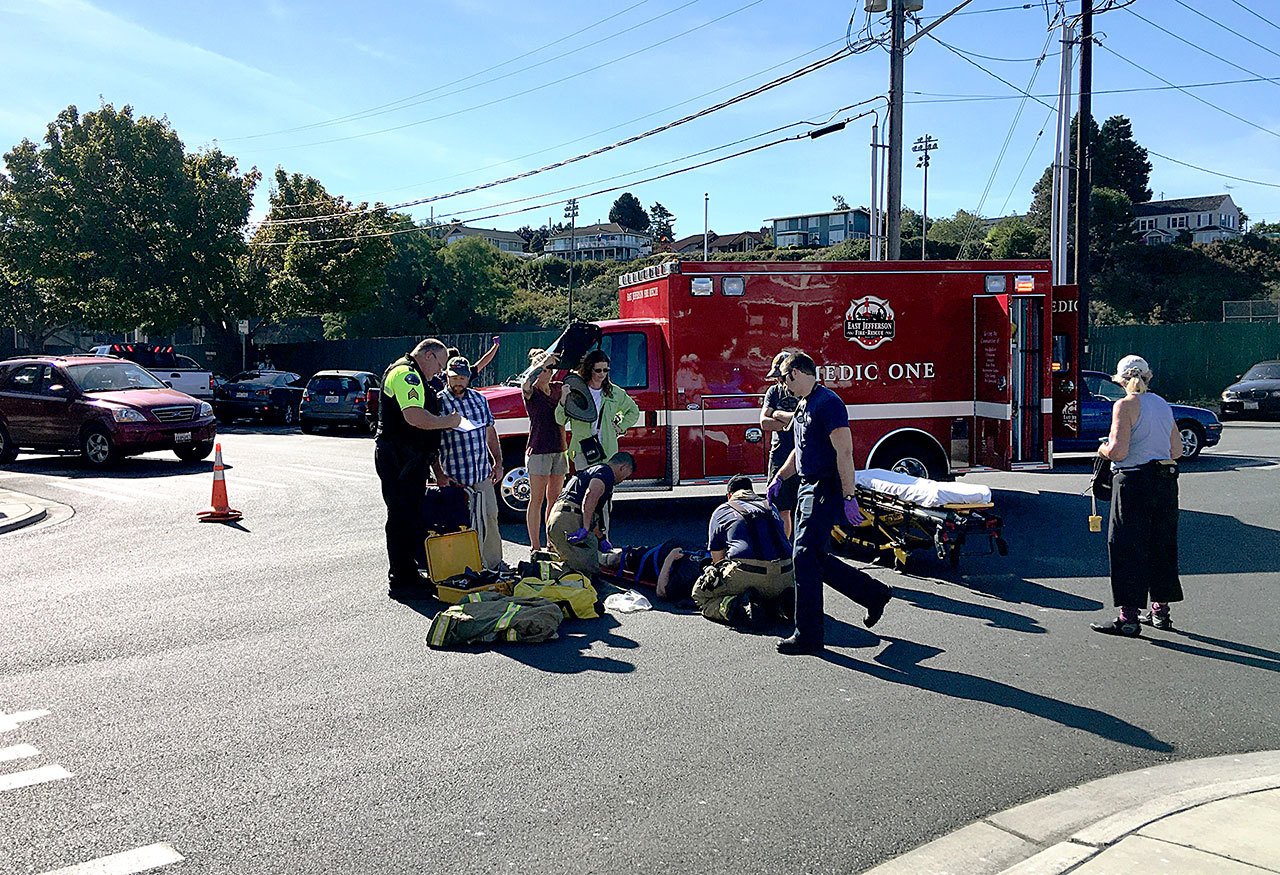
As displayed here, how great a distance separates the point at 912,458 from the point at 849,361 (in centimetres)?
131

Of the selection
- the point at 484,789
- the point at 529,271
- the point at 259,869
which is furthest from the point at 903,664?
the point at 529,271

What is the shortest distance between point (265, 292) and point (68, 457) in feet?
66.0

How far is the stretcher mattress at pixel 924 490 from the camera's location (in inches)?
359

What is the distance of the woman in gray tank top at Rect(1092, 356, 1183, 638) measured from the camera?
7156 millimetres

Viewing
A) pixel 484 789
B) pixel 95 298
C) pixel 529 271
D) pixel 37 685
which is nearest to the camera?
pixel 484 789

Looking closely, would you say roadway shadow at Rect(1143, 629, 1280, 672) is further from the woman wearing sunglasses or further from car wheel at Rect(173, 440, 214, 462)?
car wheel at Rect(173, 440, 214, 462)

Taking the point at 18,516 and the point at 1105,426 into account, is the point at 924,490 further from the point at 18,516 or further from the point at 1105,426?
the point at 18,516

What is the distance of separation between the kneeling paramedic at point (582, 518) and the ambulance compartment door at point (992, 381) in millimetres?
5107

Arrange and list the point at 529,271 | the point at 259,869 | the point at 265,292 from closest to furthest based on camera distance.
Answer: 1. the point at 259,869
2. the point at 265,292
3. the point at 529,271

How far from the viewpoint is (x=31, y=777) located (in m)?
4.76

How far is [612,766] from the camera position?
4938mm

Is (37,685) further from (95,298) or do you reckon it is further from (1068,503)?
(95,298)

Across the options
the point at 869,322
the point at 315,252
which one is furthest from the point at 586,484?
the point at 315,252

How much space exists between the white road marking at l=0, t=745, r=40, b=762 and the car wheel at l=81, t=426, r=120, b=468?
1275cm
